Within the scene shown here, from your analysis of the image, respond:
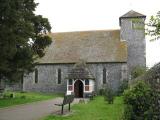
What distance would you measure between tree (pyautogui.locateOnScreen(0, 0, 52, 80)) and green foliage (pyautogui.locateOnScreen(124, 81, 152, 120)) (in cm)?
1120

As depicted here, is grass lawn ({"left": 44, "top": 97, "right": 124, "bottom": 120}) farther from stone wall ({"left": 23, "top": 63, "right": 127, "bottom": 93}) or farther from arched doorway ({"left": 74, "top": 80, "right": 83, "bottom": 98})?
stone wall ({"left": 23, "top": 63, "right": 127, "bottom": 93})

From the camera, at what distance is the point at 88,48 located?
5112 centimetres

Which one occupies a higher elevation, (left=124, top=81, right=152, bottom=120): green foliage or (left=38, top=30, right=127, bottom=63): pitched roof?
(left=38, top=30, right=127, bottom=63): pitched roof

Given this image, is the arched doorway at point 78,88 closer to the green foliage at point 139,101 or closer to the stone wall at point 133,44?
the stone wall at point 133,44

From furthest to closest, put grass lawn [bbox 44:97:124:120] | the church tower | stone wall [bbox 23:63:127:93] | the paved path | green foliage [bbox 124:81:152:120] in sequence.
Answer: the church tower
stone wall [bbox 23:63:127:93]
the paved path
grass lawn [bbox 44:97:124:120]
green foliage [bbox 124:81:152:120]

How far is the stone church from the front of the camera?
47344 mm

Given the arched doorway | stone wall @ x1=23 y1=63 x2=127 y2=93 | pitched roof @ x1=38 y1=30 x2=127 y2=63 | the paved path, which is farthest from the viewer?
pitched roof @ x1=38 y1=30 x2=127 y2=63

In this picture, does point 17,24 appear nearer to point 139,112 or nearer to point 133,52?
point 139,112

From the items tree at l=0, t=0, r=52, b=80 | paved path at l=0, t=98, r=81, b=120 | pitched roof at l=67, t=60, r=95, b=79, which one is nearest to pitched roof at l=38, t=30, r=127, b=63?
pitched roof at l=67, t=60, r=95, b=79

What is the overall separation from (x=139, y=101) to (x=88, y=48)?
130 feet

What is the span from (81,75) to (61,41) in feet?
32.2

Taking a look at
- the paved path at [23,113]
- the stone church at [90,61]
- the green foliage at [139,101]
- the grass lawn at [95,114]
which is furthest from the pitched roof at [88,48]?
the green foliage at [139,101]

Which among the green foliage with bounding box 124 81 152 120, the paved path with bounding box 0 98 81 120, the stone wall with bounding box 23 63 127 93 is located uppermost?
the stone wall with bounding box 23 63 127 93

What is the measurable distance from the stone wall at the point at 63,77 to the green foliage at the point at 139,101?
35714 millimetres
